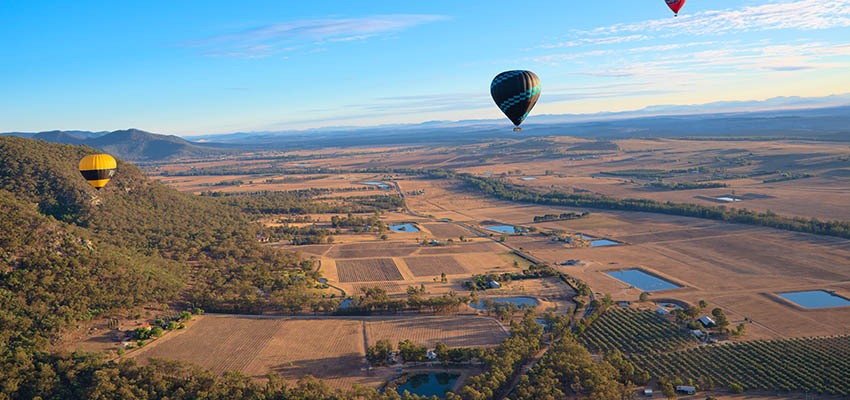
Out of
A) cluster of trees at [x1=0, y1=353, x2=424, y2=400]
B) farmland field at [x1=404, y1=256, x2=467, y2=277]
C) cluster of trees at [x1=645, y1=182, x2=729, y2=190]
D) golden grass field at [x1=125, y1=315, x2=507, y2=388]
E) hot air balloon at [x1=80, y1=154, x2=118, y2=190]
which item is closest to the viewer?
cluster of trees at [x1=0, y1=353, x2=424, y2=400]

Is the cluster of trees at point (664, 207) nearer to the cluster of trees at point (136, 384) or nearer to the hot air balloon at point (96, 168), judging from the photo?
the cluster of trees at point (136, 384)

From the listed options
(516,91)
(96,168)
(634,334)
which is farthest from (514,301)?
(96,168)

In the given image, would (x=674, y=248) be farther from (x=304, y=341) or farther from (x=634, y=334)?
(x=304, y=341)

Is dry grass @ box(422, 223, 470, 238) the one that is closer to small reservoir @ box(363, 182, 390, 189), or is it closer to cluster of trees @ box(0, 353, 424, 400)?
cluster of trees @ box(0, 353, 424, 400)

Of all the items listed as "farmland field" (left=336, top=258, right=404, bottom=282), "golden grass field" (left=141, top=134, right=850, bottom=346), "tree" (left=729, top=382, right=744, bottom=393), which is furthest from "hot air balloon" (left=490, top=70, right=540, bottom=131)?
"farmland field" (left=336, top=258, right=404, bottom=282)

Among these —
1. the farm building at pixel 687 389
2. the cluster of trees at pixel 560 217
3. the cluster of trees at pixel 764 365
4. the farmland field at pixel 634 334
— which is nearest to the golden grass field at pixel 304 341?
the farmland field at pixel 634 334
